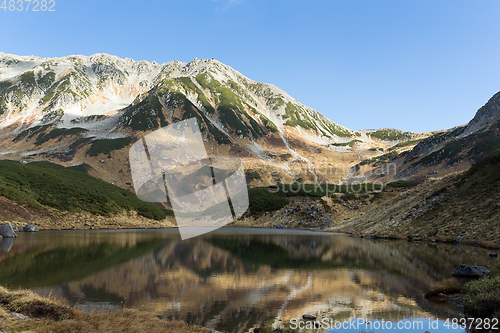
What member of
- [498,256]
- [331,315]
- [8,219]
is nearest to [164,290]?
[331,315]

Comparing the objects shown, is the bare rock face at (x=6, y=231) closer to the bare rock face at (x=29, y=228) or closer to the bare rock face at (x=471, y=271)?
the bare rock face at (x=29, y=228)

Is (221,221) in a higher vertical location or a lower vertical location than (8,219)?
lower

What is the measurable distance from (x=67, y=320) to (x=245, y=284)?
47.3ft

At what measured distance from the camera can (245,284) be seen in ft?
81.8

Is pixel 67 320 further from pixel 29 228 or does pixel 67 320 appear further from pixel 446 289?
pixel 29 228

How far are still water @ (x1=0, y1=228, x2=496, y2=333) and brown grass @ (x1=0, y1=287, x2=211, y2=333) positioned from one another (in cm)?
185

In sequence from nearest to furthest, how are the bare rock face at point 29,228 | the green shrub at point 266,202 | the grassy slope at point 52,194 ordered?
the bare rock face at point 29,228, the grassy slope at point 52,194, the green shrub at point 266,202

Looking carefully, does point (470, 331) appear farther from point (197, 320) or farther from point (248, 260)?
point (248, 260)

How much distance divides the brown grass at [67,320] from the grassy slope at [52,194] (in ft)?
253

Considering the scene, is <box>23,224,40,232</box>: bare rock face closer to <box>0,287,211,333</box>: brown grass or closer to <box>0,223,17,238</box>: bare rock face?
<box>0,223,17,238</box>: bare rock face

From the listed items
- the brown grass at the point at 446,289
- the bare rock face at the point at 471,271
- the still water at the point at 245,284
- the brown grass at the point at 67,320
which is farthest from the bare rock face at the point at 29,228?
the bare rock face at the point at 471,271

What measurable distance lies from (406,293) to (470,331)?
25.5ft

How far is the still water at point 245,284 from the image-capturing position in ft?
57.0

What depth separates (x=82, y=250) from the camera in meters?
41.0
